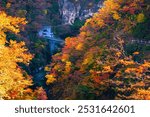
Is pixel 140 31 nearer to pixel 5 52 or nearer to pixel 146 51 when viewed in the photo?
pixel 146 51

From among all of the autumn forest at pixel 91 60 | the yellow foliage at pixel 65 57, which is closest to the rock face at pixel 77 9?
the autumn forest at pixel 91 60

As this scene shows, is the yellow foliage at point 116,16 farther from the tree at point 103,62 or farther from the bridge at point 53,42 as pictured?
the bridge at point 53,42

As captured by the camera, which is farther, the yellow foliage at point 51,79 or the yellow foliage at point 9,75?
the yellow foliage at point 51,79

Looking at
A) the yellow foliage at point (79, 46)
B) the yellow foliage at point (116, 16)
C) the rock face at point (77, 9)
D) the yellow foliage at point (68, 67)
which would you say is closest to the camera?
the yellow foliage at point (116, 16)

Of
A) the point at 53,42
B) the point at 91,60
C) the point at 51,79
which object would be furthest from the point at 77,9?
the point at 91,60

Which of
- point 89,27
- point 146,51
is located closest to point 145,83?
point 146,51

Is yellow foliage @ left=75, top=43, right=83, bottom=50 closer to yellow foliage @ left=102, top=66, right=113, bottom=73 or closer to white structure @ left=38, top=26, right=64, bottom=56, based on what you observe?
yellow foliage @ left=102, top=66, right=113, bottom=73

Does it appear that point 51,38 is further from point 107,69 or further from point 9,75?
point 9,75

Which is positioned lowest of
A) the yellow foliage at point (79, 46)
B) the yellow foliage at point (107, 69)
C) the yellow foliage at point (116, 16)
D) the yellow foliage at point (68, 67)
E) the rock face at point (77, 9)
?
the yellow foliage at point (68, 67)
